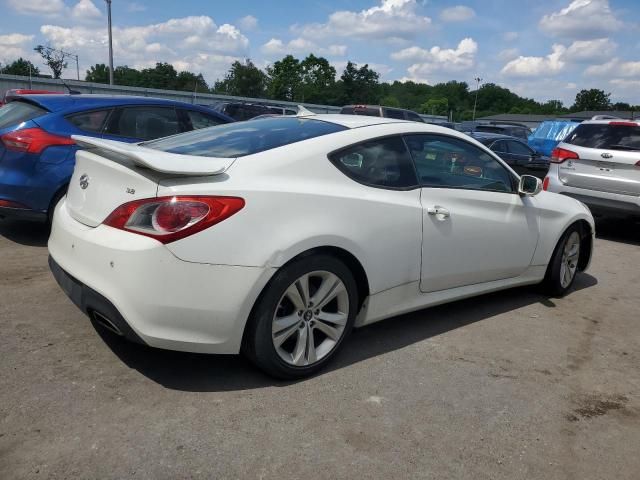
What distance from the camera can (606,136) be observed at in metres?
7.75

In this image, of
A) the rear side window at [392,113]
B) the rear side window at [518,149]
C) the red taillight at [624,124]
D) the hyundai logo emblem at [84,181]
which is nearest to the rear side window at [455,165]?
the hyundai logo emblem at [84,181]

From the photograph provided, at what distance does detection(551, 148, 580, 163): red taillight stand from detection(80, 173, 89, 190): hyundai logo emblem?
675cm

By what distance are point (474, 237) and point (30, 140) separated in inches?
160

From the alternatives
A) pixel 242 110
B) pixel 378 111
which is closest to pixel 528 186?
pixel 378 111

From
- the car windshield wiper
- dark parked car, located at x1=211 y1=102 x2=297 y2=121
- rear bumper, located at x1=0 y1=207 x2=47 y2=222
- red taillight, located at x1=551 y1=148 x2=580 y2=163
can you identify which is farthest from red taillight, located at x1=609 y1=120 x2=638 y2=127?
dark parked car, located at x1=211 y1=102 x2=297 y2=121

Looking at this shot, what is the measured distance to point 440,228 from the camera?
3.76m

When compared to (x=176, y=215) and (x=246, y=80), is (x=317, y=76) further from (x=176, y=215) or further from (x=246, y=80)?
(x=176, y=215)

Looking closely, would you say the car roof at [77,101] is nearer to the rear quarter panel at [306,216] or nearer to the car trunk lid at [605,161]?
the rear quarter panel at [306,216]

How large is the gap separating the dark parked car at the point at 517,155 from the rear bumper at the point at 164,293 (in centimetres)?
886

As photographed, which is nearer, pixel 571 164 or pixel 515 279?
pixel 515 279

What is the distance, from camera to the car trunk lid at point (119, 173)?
111 inches

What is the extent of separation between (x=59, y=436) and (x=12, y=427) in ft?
0.79

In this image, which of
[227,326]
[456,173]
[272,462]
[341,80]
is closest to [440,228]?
[456,173]

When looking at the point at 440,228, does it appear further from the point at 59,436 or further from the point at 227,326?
the point at 59,436
